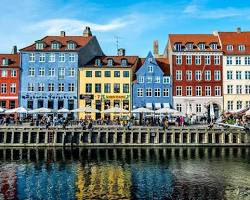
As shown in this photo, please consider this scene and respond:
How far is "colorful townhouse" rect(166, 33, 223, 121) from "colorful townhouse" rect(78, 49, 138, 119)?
25.5 ft

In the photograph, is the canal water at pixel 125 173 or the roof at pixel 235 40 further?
the roof at pixel 235 40

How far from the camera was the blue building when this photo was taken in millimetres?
73750

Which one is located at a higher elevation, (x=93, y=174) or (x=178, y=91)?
(x=178, y=91)

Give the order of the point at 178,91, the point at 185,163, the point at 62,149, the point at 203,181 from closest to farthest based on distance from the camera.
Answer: the point at 203,181 → the point at 185,163 → the point at 62,149 → the point at 178,91

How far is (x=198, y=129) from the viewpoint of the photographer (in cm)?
5634

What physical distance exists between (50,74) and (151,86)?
56.3 feet

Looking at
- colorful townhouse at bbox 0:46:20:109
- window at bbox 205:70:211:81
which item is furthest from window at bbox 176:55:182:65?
colorful townhouse at bbox 0:46:20:109

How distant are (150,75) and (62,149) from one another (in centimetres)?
2566

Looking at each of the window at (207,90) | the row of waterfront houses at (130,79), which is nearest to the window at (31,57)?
the row of waterfront houses at (130,79)

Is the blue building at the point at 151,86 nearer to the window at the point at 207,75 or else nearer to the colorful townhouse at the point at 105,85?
the colorful townhouse at the point at 105,85

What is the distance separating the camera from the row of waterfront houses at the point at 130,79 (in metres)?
73.6

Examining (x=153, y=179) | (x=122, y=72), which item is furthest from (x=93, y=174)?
(x=122, y=72)

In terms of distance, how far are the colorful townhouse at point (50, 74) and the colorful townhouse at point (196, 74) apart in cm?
1644

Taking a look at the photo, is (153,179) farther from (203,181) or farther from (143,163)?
(143,163)
